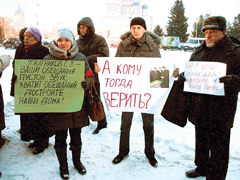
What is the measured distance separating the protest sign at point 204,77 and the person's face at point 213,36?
0.77 ft

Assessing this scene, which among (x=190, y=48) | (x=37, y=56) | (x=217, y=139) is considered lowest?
(x=217, y=139)

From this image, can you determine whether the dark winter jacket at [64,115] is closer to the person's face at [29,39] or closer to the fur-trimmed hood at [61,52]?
the fur-trimmed hood at [61,52]

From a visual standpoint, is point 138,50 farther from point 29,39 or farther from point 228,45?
point 29,39

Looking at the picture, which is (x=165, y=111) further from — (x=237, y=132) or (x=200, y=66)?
(x=237, y=132)

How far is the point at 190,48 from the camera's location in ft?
109

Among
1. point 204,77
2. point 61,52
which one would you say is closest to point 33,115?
point 61,52

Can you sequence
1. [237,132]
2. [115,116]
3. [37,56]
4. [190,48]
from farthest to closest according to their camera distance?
1. [190,48]
2. [115,116]
3. [237,132]
4. [37,56]

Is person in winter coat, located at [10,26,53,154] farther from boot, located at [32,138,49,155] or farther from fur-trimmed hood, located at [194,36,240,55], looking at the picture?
fur-trimmed hood, located at [194,36,240,55]

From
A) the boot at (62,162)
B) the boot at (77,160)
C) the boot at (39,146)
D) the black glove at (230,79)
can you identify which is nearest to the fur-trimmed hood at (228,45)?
the black glove at (230,79)

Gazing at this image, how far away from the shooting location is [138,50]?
305 cm

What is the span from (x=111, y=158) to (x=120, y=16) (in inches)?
3847

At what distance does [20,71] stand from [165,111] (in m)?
1.82

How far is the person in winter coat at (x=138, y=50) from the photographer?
3.03m

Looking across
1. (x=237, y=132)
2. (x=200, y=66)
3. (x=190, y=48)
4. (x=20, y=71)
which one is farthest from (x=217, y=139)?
(x=190, y=48)
